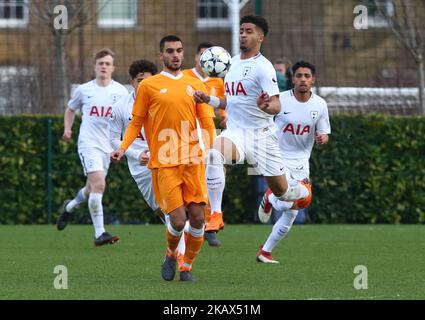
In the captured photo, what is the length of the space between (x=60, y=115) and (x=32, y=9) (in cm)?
310

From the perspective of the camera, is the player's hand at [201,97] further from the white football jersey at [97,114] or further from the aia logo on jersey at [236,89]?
the white football jersey at [97,114]

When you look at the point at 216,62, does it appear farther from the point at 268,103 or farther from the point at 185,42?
the point at 185,42

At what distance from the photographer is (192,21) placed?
75.1 ft

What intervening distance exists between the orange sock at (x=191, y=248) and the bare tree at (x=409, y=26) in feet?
32.8

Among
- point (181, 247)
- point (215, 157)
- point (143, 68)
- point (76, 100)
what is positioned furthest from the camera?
point (76, 100)

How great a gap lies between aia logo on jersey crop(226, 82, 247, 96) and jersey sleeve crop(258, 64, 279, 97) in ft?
0.89

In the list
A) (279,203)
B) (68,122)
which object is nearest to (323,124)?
(279,203)

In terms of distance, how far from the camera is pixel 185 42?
24.5 metres

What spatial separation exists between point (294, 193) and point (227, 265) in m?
1.02

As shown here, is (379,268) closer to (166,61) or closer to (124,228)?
(166,61)

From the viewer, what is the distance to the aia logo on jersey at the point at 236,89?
39.0 feet

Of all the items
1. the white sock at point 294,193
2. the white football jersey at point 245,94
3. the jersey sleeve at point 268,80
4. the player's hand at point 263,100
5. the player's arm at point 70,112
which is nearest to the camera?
the player's hand at point 263,100

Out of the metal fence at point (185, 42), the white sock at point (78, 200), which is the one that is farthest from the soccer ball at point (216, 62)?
the metal fence at point (185, 42)
